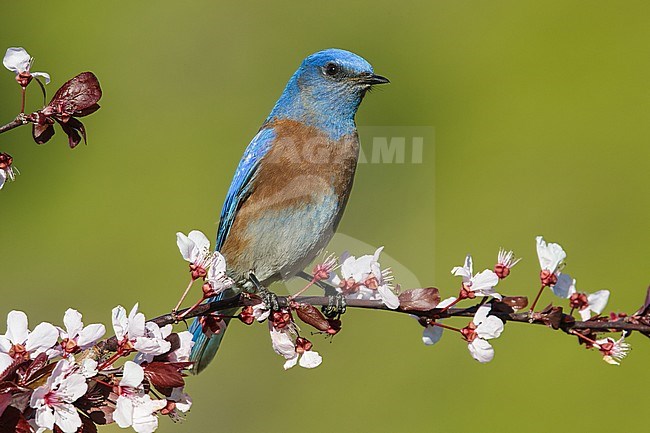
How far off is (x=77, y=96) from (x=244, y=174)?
0.93m

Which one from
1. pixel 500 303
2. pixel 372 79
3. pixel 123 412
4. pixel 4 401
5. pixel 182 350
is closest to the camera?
pixel 4 401

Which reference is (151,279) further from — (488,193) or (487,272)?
(487,272)

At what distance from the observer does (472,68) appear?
539cm

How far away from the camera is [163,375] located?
50.5 inches

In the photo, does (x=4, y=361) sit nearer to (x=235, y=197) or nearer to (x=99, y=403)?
(x=99, y=403)

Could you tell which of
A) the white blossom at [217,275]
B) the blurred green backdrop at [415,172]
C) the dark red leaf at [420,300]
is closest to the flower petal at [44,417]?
the white blossom at [217,275]

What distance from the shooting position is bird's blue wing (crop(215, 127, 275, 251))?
224 centimetres

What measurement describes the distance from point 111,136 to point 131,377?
4.37 meters

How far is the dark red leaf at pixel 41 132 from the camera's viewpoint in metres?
1.35

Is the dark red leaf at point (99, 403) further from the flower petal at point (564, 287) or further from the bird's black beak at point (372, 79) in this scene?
the bird's black beak at point (372, 79)

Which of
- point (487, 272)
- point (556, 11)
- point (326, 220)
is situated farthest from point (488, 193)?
point (487, 272)

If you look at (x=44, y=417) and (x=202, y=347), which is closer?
(x=44, y=417)

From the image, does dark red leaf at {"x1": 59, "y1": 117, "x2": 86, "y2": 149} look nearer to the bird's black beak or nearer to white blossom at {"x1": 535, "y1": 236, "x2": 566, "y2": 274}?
white blossom at {"x1": 535, "y1": 236, "x2": 566, "y2": 274}

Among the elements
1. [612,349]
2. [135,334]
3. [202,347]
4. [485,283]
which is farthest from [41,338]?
[202,347]
